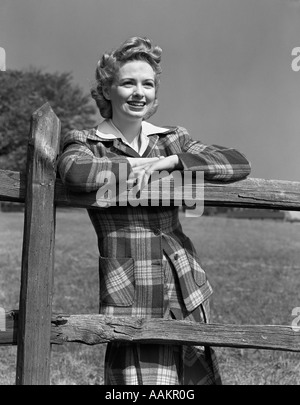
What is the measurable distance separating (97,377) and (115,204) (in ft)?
8.40

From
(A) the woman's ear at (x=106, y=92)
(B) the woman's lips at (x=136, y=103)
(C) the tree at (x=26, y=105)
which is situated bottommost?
(B) the woman's lips at (x=136, y=103)

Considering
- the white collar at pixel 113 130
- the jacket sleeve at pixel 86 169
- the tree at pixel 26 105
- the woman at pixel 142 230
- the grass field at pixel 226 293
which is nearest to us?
the jacket sleeve at pixel 86 169

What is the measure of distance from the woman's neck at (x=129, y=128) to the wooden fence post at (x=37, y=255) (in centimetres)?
32

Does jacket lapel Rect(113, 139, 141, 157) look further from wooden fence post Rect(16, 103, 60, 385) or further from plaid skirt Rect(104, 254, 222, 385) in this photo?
plaid skirt Rect(104, 254, 222, 385)

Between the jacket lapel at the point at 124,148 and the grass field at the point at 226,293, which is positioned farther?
the grass field at the point at 226,293

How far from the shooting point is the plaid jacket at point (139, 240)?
296cm

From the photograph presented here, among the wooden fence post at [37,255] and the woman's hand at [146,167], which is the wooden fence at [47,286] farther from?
the woman's hand at [146,167]

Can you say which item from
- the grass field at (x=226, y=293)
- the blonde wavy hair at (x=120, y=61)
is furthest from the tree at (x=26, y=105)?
the blonde wavy hair at (x=120, y=61)

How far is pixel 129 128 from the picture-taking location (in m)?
3.10

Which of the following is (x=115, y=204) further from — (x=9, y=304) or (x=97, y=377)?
(x=9, y=304)

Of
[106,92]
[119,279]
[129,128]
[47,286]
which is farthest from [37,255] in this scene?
[106,92]

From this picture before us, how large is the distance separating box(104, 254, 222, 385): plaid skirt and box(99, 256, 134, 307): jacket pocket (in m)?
0.17

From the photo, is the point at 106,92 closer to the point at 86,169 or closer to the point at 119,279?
the point at 86,169

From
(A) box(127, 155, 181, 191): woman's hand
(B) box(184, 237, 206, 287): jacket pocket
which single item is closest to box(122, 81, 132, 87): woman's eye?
(A) box(127, 155, 181, 191): woman's hand
